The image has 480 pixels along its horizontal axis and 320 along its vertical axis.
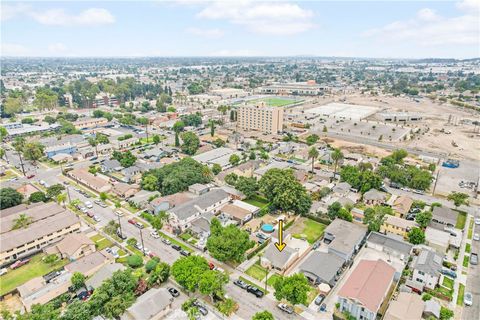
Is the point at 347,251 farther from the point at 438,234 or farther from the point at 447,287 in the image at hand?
the point at 438,234

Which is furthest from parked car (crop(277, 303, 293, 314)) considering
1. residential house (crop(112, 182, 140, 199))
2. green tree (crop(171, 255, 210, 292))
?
residential house (crop(112, 182, 140, 199))

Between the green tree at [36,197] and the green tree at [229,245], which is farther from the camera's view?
the green tree at [36,197]

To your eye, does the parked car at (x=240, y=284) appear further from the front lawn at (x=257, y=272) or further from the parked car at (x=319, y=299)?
the parked car at (x=319, y=299)

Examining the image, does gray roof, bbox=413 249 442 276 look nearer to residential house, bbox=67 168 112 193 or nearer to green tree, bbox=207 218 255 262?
green tree, bbox=207 218 255 262

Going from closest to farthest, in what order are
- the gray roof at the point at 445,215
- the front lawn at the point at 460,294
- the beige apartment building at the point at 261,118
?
the front lawn at the point at 460,294 → the gray roof at the point at 445,215 → the beige apartment building at the point at 261,118

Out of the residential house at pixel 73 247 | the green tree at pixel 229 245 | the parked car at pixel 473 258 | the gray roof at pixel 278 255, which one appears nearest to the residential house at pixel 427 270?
the parked car at pixel 473 258
